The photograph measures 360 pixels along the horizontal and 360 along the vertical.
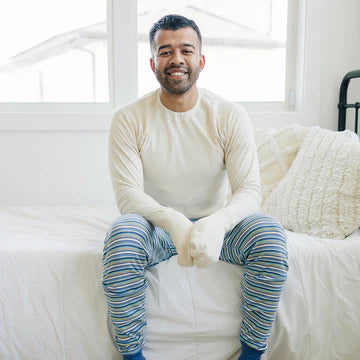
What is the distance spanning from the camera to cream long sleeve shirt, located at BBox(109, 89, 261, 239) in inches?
49.8

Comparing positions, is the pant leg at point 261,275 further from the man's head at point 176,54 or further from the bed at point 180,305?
the man's head at point 176,54

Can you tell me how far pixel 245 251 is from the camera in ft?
3.64

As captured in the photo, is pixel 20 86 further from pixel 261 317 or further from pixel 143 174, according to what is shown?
pixel 261 317

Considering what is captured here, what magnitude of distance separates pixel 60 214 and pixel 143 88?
81 cm

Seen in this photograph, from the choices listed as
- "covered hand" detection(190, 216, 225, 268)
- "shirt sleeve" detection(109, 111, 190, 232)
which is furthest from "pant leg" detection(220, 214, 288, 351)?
"shirt sleeve" detection(109, 111, 190, 232)

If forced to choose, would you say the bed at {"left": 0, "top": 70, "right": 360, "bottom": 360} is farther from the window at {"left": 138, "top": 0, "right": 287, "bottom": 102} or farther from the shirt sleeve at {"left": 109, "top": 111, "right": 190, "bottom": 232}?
the window at {"left": 138, "top": 0, "right": 287, "bottom": 102}

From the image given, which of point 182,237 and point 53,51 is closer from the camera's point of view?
point 182,237

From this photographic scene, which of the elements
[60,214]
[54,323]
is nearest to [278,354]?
[54,323]

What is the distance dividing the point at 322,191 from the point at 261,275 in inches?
18.0

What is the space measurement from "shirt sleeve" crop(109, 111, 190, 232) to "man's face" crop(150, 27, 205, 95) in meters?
0.19

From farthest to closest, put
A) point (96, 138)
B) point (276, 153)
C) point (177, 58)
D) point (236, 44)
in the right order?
point (236, 44) → point (96, 138) → point (276, 153) → point (177, 58)

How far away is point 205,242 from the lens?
100 centimetres

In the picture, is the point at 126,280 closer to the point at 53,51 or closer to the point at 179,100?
the point at 179,100

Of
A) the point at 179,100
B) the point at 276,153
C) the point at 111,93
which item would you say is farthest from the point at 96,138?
the point at 276,153
